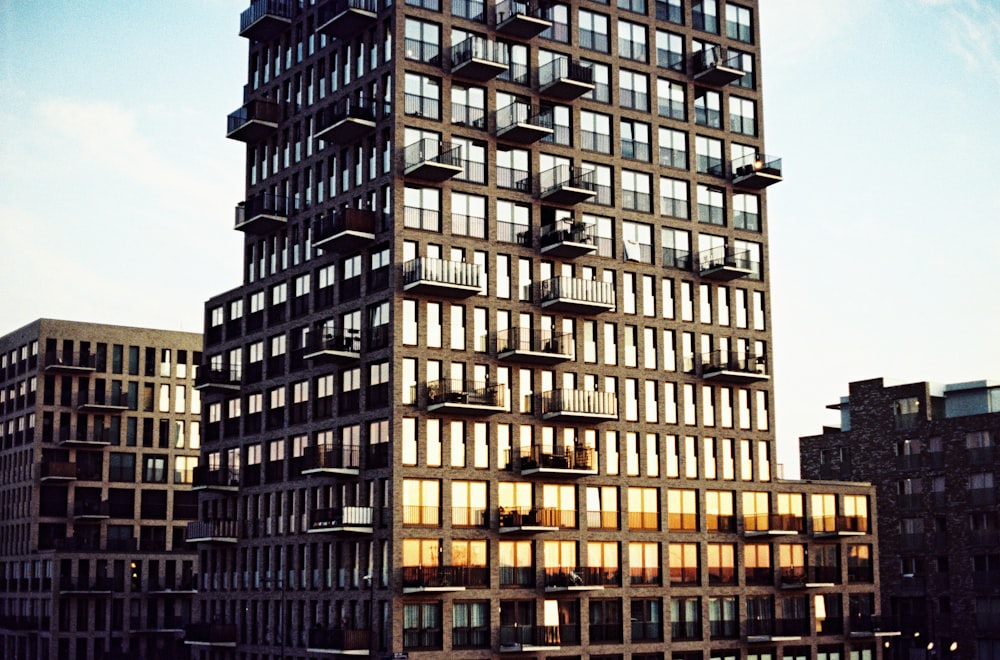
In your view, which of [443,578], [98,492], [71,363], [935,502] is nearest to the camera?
[443,578]

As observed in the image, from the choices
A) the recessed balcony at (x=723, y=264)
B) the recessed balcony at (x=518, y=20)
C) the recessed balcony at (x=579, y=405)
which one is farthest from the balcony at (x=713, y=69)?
the recessed balcony at (x=579, y=405)

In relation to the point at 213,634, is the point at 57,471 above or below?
above

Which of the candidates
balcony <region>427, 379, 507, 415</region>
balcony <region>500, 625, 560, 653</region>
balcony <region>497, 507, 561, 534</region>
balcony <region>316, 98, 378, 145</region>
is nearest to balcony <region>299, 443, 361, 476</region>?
balcony <region>427, 379, 507, 415</region>

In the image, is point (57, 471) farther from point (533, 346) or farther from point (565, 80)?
point (565, 80)

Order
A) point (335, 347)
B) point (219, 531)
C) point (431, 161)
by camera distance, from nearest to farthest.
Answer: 1. point (431, 161)
2. point (335, 347)
3. point (219, 531)

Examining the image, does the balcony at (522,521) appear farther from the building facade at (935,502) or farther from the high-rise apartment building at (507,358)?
the building facade at (935,502)

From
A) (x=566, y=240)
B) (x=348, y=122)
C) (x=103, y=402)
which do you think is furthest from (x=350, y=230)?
(x=103, y=402)

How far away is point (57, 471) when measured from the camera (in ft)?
423

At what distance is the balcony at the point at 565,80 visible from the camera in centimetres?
8838

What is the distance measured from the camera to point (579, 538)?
3396 inches

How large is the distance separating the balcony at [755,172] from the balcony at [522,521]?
2763 cm

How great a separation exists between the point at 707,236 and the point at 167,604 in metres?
63.8

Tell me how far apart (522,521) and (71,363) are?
204 ft

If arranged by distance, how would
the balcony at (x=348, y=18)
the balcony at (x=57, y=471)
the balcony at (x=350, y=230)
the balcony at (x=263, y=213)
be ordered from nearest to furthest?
the balcony at (x=350, y=230)
the balcony at (x=348, y=18)
the balcony at (x=263, y=213)
the balcony at (x=57, y=471)
